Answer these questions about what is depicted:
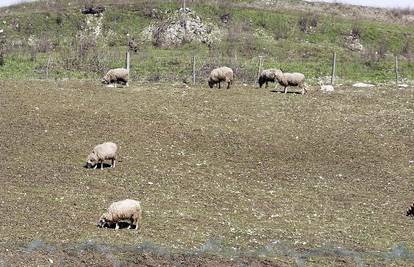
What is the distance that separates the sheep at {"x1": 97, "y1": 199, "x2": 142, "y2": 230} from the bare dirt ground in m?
0.28

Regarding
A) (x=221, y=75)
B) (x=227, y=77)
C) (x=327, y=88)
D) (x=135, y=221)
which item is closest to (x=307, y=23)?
(x=327, y=88)

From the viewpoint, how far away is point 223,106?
2836 cm

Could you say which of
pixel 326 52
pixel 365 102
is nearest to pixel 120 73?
pixel 365 102

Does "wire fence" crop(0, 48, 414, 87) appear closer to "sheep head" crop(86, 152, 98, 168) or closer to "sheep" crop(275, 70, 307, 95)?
"sheep" crop(275, 70, 307, 95)

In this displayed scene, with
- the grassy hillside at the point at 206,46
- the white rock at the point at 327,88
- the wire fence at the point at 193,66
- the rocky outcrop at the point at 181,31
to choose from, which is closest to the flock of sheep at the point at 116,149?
the white rock at the point at 327,88

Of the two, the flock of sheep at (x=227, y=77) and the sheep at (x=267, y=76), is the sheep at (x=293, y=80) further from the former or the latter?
the sheep at (x=267, y=76)

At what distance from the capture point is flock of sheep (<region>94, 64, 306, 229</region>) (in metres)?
16.6

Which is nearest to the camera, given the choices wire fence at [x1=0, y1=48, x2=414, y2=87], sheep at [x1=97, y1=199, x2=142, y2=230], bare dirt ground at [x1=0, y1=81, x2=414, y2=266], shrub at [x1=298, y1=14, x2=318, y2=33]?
bare dirt ground at [x1=0, y1=81, x2=414, y2=266]

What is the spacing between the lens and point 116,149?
71.0 ft

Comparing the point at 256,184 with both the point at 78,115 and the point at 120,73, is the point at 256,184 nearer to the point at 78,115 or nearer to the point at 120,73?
the point at 78,115

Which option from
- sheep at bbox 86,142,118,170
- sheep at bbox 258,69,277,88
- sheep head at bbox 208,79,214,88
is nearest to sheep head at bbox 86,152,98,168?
sheep at bbox 86,142,118,170

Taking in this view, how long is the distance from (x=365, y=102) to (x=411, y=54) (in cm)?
2563

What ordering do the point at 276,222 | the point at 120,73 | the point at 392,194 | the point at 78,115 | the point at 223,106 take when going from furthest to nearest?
the point at 120,73 → the point at 223,106 → the point at 78,115 → the point at 392,194 → the point at 276,222

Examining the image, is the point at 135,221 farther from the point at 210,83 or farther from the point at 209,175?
the point at 210,83
